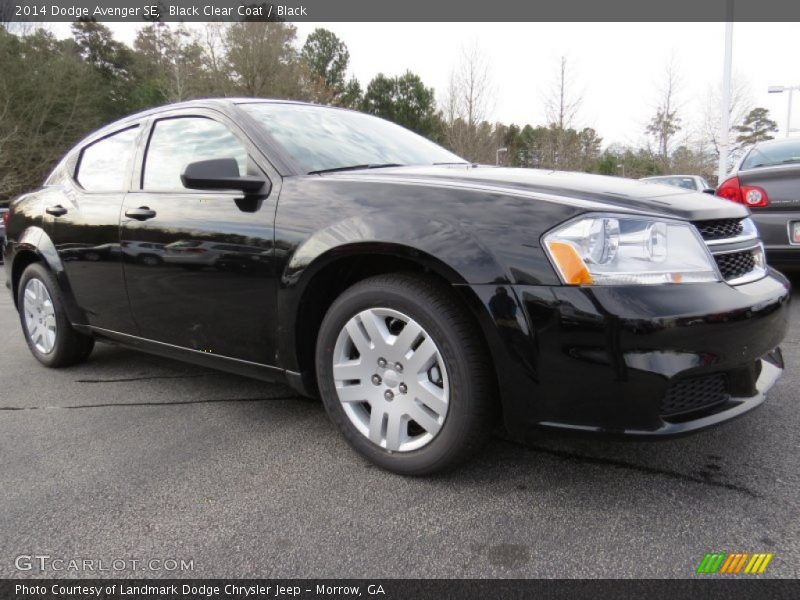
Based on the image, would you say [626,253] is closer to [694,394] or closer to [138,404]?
[694,394]

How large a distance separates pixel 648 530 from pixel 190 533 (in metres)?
1.46

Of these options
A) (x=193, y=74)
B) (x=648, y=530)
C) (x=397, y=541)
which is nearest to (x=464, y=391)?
(x=397, y=541)

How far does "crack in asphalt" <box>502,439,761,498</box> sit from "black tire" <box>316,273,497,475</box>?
1.49ft

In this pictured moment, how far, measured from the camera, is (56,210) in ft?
11.4

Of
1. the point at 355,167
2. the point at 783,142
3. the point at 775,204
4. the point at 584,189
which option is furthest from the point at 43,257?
the point at 783,142

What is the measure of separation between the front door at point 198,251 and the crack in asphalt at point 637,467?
3.99 feet

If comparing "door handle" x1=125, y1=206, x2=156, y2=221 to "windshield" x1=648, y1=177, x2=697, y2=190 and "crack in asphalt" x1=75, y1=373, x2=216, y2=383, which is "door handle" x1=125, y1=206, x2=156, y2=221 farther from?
"windshield" x1=648, y1=177, x2=697, y2=190

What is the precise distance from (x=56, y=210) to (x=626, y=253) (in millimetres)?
3277

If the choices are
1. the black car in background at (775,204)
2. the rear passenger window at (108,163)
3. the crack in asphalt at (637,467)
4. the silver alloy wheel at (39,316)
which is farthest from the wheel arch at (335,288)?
the black car in background at (775,204)

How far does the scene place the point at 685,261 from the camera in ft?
6.09

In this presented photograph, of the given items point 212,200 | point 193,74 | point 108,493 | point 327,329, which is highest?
point 193,74

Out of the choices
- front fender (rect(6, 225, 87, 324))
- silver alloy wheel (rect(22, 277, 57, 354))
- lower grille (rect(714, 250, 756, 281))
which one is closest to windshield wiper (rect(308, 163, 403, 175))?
lower grille (rect(714, 250, 756, 281))

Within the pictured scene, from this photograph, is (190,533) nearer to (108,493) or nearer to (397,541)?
(108,493)

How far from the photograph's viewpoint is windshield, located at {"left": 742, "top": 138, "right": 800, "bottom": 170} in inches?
199
